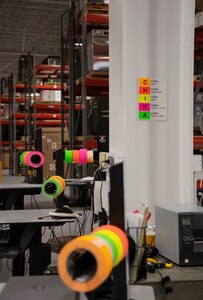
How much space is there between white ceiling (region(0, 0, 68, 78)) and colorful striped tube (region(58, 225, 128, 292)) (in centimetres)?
1017

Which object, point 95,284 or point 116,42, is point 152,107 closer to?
point 116,42

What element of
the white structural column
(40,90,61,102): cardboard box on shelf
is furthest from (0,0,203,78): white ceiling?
the white structural column

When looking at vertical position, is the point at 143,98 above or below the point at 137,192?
above

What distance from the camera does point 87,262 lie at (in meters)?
1.17

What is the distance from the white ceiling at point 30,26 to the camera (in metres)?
11.3

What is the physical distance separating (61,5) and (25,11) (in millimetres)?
1152

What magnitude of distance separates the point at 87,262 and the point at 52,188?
7.97 ft

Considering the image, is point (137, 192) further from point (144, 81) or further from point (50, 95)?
point (50, 95)

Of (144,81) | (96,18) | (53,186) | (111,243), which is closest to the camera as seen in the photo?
(111,243)

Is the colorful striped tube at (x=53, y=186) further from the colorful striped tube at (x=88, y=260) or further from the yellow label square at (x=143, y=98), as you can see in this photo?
the colorful striped tube at (x=88, y=260)

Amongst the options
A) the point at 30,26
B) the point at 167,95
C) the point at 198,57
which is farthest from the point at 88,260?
the point at 30,26

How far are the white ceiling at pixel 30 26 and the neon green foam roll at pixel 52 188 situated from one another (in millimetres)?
7971

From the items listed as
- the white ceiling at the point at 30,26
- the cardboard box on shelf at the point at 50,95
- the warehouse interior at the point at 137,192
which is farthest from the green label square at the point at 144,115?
the cardboard box on shelf at the point at 50,95

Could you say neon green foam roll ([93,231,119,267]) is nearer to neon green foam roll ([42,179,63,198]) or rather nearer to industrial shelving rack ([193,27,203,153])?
neon green foam roll ([42,179,63,198])
